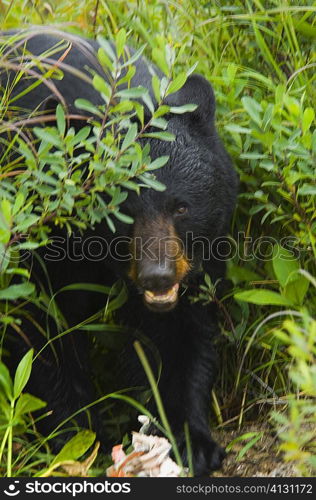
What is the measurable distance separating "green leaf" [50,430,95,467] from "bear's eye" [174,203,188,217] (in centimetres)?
94

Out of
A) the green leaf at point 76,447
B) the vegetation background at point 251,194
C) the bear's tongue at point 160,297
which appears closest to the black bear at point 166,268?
the bear's tongue at point 160,297

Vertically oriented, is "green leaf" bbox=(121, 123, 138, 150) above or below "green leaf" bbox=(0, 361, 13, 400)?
above

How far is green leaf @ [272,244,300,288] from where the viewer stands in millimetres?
3899

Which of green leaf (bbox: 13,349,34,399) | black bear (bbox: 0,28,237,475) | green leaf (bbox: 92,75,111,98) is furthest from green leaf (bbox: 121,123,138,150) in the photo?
green leaf (bbox: 13,349,34,399)

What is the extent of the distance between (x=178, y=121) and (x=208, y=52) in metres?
0.80

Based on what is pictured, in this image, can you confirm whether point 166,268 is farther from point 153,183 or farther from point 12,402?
point 12,402

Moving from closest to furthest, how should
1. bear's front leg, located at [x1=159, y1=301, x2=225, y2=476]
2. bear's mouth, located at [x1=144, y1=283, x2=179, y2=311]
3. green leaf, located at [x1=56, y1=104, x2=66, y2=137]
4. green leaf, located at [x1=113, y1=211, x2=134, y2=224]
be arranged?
green leaf, located at [x1=56, y1=104, x2=66, y2=137]
green leaf, located at [x1=113, y1=211, x2=134, y2=224]
bear's mouth, located at [x1=144, y1=283, x2=179, y2=311]
bear's front leg, located at [x1=159, y1=301, x2=225, y2=476]

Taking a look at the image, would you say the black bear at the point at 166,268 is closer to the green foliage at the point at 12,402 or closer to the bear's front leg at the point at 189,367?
the bear's front leg at the point at 189,367

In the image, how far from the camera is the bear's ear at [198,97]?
12.2ft

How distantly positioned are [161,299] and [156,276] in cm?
14

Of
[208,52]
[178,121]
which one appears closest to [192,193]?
[178,121]

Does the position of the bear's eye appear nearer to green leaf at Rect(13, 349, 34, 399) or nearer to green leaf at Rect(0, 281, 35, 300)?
A: green leaf at Rect(0, 281, 35, 300)

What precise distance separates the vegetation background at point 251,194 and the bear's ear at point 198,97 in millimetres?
132

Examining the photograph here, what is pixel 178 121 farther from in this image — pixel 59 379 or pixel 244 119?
pixel 59 379
